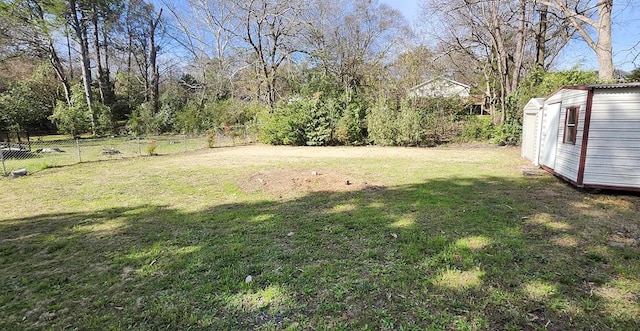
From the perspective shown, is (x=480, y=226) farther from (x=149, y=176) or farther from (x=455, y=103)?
(x=455, y=103)

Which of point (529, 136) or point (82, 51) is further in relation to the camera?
point (82, 51)

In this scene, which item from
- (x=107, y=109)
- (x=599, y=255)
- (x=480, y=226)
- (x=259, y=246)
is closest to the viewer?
(x=599, y=255)

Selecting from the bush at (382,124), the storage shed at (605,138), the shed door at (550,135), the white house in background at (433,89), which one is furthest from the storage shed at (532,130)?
the white house in background at (433,89)

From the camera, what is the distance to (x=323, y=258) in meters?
3.04

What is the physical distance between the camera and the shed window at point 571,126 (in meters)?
5.87

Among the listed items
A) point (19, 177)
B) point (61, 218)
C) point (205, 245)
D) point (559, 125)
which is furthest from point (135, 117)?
point (559, 125)

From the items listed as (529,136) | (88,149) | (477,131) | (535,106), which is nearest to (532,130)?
(529,136)

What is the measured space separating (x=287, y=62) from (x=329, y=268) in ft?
57.8

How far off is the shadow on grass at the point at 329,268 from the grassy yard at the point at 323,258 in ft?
0.05

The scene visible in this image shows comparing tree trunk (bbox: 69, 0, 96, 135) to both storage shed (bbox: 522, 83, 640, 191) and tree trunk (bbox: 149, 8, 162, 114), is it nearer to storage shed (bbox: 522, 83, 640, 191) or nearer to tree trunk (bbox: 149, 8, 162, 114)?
tree trunk (bbox: 149, 8, 162, 114)

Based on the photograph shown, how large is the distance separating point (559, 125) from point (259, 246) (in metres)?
6.83

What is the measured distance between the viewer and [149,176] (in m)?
7.42

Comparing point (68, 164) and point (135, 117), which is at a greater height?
point (135, 117)

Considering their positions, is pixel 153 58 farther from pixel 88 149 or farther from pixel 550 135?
pixel 550 135
